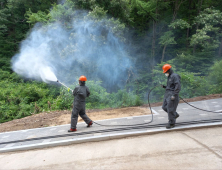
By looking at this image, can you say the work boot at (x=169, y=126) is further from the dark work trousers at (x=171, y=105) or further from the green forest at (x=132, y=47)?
the green forest at (x=132, y=47)

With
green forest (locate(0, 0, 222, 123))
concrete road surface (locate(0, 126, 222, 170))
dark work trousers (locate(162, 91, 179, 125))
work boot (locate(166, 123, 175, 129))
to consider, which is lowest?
concrete road surface (locate(0, 126, 222, 170))

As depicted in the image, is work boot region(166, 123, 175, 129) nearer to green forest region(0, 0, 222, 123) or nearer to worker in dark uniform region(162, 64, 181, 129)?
worker in dark uniform region(162, 64, 181, 129)

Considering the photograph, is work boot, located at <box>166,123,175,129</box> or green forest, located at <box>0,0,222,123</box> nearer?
work boot, located at <box>166,123,175,129</box>

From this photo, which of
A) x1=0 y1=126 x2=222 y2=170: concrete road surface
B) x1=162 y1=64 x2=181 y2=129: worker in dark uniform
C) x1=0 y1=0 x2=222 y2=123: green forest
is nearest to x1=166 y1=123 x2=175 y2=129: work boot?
x1=162 y1=64 x2=181 y2=129: worker in dark uniform

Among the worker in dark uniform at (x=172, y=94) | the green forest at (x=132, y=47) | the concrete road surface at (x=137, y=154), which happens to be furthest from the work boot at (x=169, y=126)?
the green forest at (x=132, y=47)

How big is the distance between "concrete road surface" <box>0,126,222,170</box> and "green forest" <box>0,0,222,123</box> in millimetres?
4118

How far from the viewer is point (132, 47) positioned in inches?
644

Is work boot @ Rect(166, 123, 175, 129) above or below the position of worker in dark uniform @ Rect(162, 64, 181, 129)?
below

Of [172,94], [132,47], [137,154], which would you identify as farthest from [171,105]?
[132,47]

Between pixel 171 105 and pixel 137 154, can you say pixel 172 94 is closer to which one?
pixel 171 105

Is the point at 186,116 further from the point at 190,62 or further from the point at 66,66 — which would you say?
the point at 190,62

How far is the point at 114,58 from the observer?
13.5m

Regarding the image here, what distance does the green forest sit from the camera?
10.4 meters

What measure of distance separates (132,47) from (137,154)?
1393 cm
